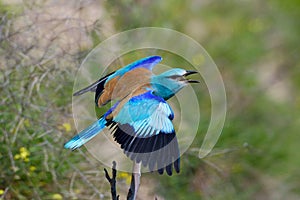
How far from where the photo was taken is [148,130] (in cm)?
195

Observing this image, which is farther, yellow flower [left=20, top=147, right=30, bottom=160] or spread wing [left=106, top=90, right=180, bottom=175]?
yellow flower [left=20, top=147, right=30, bottom=160]

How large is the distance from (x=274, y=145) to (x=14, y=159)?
76.0 inches

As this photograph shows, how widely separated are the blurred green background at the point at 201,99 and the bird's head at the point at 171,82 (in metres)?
1.39

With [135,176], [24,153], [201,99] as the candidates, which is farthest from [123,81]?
[201,99]

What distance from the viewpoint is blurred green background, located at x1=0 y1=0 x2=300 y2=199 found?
11.1ft

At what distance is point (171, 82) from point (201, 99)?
2624mm

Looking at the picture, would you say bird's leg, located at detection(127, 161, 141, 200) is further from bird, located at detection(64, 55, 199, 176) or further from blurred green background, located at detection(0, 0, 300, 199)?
blurred green background, located at detection(0, 0, 300, 199)

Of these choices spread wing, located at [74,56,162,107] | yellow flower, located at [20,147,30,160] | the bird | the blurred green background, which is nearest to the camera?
the bird

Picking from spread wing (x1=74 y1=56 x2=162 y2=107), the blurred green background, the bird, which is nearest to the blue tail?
the bird

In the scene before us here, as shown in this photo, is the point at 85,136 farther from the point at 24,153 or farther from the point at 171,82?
the point at 24,153

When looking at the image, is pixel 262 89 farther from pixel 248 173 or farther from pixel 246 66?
pixel 248 173

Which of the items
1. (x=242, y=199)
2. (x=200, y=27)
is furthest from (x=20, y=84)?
(x=200, y=27)

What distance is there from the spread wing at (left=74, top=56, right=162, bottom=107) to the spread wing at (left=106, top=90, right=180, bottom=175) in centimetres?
9

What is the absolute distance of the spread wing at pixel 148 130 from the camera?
6.29 feet
